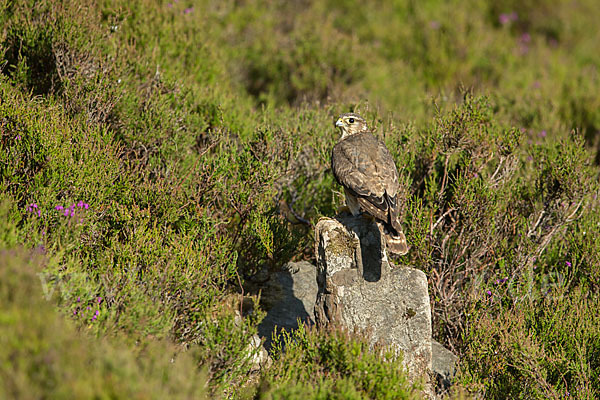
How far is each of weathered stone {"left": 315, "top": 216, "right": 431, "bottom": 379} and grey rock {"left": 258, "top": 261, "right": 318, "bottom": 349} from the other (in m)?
1.16

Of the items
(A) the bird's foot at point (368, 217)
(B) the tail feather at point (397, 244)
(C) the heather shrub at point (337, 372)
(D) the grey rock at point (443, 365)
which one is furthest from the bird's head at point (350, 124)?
(D) the grey rock at point (443, 365)

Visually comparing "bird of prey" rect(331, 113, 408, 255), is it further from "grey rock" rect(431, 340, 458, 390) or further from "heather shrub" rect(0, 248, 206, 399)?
"heather shrub" rect(0, 248, 206, 399)

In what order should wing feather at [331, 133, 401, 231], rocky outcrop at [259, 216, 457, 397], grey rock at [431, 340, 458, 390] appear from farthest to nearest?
grey rock at [431, 340, 458, 390], rocky outcrop at [259, 216, 457, 397], wing feather at [331, 133, 401, 231]

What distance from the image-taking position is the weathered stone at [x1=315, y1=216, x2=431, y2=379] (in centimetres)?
536

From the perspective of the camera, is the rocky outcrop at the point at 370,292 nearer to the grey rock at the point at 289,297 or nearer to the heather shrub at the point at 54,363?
the grey rock at the point at 289,297

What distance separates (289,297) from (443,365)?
6.22 feet

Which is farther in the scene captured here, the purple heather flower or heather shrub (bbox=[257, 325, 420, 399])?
the purple heather flower

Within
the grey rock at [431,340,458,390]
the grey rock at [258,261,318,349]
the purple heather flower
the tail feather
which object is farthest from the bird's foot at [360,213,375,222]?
the purple heather flower

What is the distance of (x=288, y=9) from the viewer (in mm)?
14352

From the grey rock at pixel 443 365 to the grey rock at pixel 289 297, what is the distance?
137cm

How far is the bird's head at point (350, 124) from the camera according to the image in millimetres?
6547

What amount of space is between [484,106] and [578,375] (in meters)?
3.70

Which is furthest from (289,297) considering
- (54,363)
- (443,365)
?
(54,363)

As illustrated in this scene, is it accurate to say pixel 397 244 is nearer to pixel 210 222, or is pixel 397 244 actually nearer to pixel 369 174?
pixel 369 174
